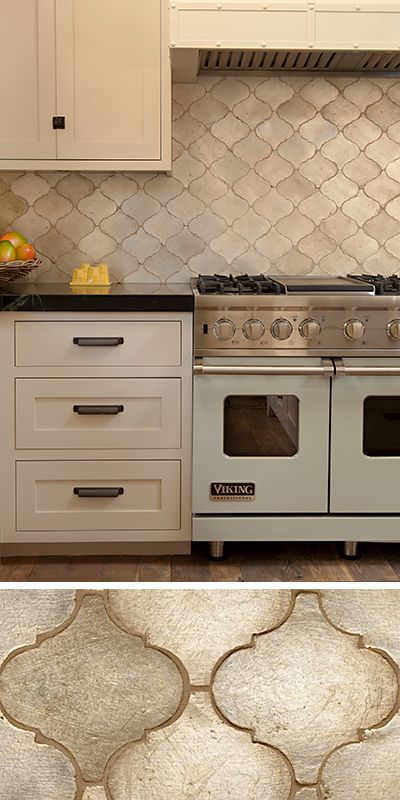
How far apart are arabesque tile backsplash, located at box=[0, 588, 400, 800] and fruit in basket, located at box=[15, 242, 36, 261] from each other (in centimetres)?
284

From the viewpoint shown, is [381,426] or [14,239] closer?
[381,426]

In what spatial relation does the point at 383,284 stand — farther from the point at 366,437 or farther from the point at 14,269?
the point at 14,269

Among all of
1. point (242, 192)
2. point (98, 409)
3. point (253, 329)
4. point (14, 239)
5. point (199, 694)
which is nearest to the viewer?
point (199, 694)

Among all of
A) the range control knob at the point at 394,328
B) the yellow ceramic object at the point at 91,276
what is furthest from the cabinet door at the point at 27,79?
the range control knob at the point at 394,328

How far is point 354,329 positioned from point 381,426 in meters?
0.35

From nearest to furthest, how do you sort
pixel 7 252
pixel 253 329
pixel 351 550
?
pixel 253 329, pixel 351 550, pixel 7 252

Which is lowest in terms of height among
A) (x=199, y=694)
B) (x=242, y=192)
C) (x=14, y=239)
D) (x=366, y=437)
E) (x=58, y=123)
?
(x=366, y=437)

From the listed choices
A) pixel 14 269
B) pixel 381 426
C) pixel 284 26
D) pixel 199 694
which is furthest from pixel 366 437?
pixel 199 694

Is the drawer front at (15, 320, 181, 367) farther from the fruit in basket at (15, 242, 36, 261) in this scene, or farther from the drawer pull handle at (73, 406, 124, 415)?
the fruit in basket at (15, 242, 36, 261)

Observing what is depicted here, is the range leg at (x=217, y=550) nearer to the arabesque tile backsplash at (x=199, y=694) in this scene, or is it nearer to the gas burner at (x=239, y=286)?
the gas burner at (x=239, y=286)

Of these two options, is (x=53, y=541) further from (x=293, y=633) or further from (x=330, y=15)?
(x=293, y=633)

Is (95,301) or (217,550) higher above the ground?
(95,301)

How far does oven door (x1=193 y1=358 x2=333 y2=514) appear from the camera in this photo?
3.06 m

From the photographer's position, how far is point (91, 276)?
352cm
